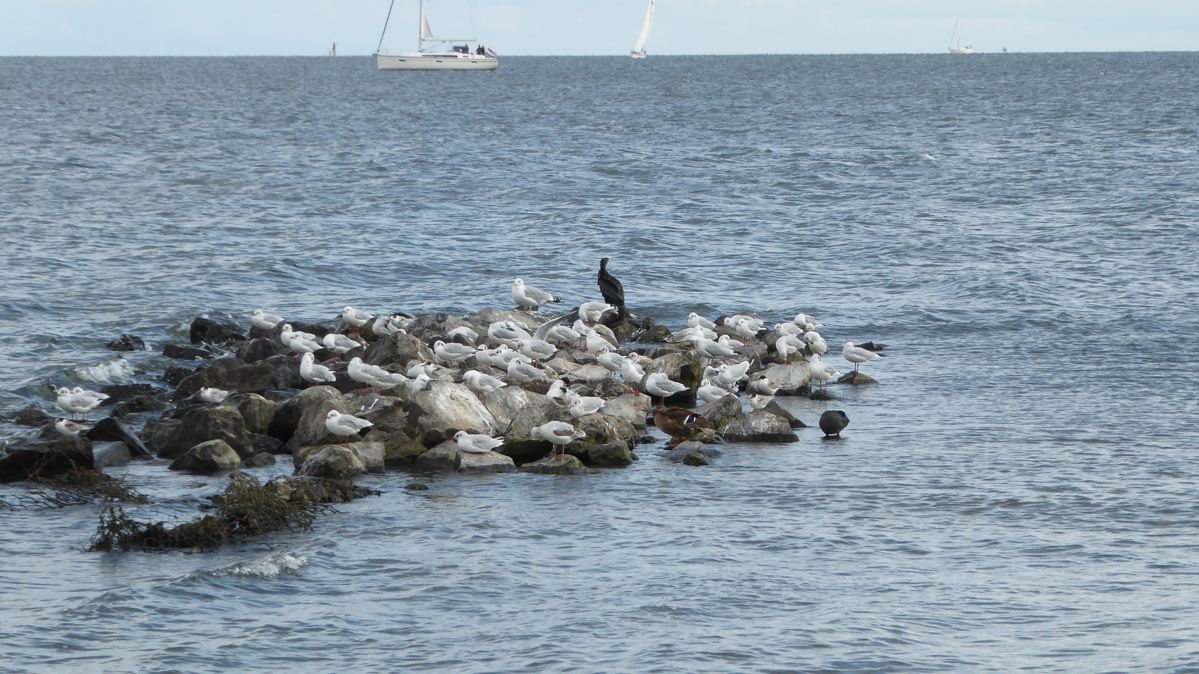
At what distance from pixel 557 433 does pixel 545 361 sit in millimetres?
4450

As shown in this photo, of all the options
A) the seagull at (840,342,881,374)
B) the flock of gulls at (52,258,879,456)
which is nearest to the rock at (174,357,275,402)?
the flock of gulls at (52,258,879,456)

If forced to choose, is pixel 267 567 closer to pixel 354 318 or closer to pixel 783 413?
pixel 783 413

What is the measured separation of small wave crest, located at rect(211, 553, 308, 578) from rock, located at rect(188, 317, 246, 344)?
10.9m

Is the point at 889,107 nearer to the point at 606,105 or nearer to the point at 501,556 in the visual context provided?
the point at 606,105

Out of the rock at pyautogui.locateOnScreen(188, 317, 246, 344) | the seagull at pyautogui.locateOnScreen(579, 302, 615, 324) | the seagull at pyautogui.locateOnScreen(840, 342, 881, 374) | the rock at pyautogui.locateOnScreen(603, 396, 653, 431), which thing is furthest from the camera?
the rock at pyautogui.locateOnScreen(188, 317, 246, 344)

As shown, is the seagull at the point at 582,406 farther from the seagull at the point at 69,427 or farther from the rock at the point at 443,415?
the seagull at the point at 69,427

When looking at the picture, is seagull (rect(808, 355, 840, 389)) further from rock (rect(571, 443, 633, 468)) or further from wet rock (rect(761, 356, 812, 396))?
rock (rect(571, 443, 633, 468))

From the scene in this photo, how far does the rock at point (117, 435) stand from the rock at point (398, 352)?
145 inches

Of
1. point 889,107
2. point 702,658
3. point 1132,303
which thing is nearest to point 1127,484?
point 702,658

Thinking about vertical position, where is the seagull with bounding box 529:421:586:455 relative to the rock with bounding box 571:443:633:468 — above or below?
above

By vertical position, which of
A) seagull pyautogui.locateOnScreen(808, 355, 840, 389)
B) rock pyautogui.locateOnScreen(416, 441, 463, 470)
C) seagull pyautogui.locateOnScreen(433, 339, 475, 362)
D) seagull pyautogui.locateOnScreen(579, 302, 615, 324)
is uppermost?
seagull pyautogui.locateOnScreen(579, 302, 615, 324)

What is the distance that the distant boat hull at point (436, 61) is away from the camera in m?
149

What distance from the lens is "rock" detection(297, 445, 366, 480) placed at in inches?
552

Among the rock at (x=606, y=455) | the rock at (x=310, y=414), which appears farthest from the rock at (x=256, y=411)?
the rock at (x=606, y=455)
